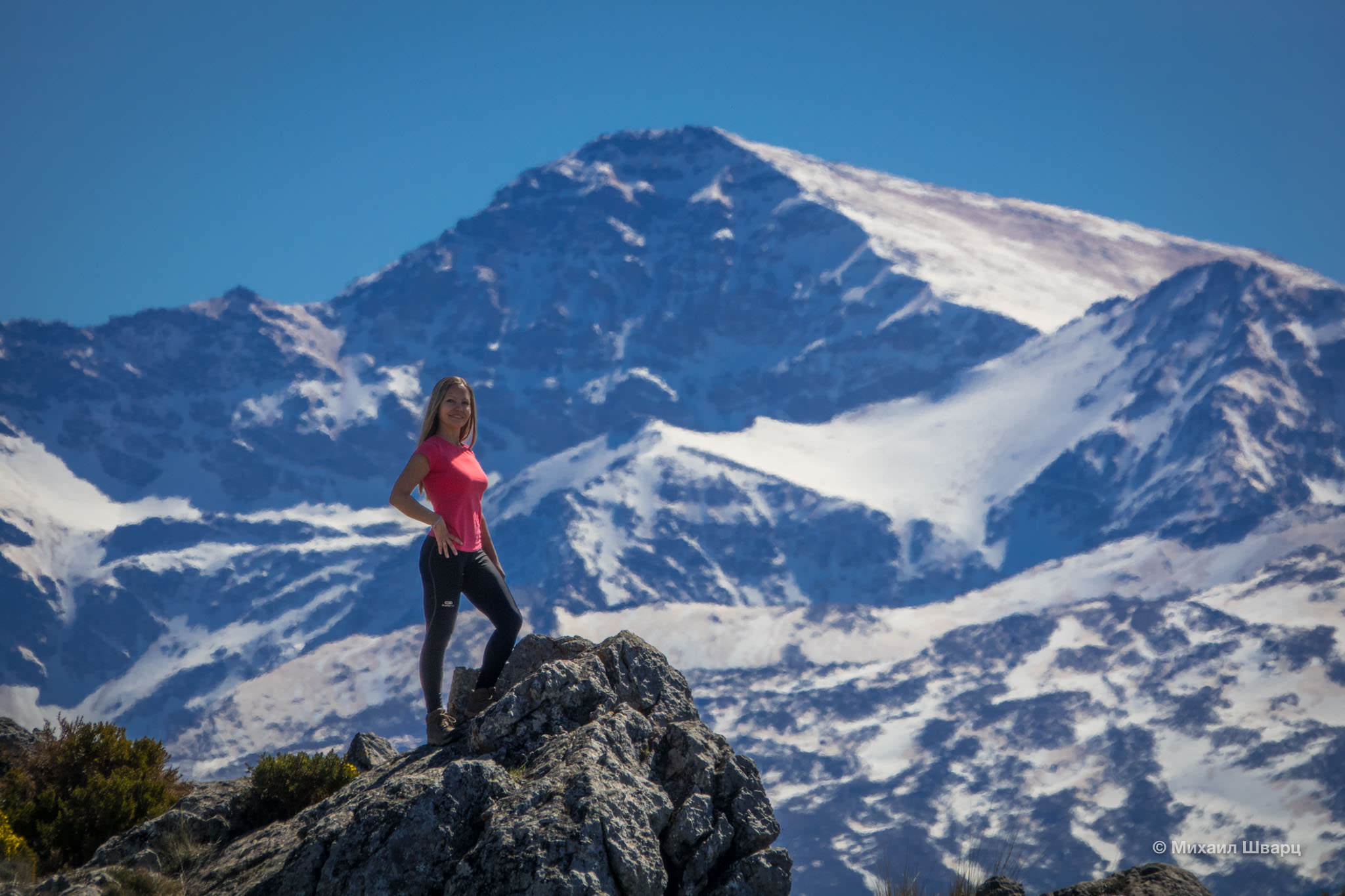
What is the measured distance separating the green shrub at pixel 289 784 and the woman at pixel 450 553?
6.06ft

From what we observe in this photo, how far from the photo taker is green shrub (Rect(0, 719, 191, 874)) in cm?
1370

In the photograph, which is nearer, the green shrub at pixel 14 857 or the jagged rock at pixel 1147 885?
the jagged rock at pixel 1147 885

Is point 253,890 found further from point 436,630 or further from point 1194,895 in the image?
point 1194,895

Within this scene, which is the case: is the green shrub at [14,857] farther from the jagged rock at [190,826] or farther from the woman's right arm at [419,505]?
the woman's right arm at [419,505]

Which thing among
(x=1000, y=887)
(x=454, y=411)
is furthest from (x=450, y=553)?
(x=1000, y=887)

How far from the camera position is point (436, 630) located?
481 inches

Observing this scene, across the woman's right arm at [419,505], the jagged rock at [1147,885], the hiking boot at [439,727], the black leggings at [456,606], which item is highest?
the woman's right arm at [419,505]

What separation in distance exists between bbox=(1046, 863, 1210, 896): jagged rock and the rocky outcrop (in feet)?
8.38

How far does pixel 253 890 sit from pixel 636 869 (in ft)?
10.9

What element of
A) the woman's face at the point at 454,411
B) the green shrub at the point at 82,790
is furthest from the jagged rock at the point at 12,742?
the woman's face at the point at 454,411

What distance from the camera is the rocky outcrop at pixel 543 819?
9305 millimetres

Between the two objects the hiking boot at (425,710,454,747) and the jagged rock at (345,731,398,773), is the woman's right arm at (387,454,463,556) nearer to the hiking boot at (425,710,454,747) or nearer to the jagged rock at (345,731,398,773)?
the hiking boot at (425,710,454,747)

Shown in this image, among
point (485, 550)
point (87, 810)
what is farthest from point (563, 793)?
point (87, 810)

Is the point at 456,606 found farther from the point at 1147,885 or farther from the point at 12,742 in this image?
the point at 12,742
